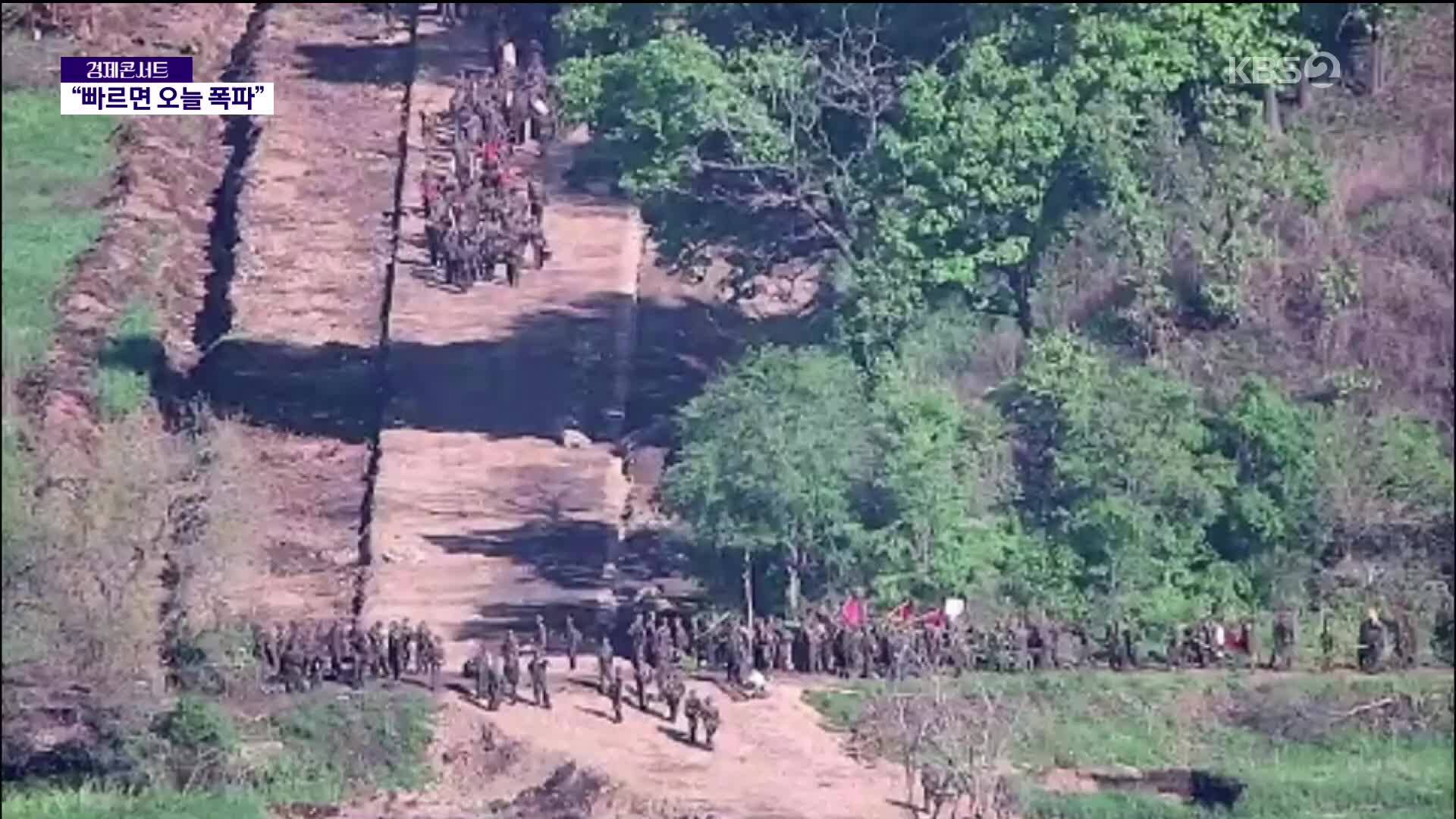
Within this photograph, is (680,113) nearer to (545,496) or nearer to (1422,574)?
(545,496)

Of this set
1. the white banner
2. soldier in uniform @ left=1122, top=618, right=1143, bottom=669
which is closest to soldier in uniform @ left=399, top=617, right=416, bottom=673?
the white banner

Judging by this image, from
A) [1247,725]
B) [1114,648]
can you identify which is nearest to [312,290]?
[1114,648]

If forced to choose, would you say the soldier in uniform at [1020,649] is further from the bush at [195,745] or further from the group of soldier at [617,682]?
the bush at [195,745]

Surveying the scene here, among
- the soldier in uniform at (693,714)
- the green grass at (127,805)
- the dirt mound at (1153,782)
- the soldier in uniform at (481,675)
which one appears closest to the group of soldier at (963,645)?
the soldier in uniform at (693,714)

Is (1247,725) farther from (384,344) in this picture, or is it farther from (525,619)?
(384,344)
